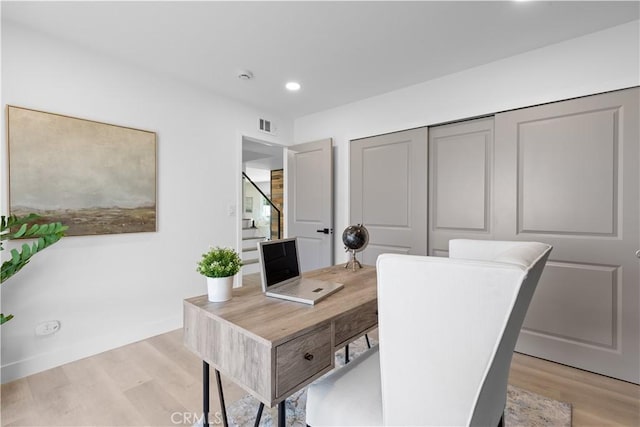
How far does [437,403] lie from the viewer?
79cm

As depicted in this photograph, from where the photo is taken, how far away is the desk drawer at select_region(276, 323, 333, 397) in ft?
3.01

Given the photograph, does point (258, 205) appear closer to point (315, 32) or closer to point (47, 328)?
point (47, 328)

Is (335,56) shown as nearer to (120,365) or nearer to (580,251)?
(580,251)

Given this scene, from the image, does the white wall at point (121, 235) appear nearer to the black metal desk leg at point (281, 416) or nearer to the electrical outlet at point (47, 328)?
the electrical outlet at point (47, 328)

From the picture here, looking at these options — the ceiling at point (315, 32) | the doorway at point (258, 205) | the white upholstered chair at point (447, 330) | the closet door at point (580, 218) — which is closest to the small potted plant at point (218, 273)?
the white upholstered chair at point (447, 330)

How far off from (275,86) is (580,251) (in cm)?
295

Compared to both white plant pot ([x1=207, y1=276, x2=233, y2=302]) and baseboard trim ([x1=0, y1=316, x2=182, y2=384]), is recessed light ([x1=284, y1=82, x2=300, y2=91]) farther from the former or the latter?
baseboard trim ([x1=0, y1=316, x2=182, y2=384])

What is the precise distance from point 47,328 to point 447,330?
277 cm

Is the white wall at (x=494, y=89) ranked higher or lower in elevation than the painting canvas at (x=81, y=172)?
higher

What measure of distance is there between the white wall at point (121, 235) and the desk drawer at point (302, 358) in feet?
7.32

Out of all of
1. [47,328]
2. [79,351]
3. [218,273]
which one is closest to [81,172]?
[47,328]

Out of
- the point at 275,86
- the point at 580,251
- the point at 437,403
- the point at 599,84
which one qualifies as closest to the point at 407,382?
the point at 437,403

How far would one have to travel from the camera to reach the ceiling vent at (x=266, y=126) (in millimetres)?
3621

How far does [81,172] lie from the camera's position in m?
2.27
